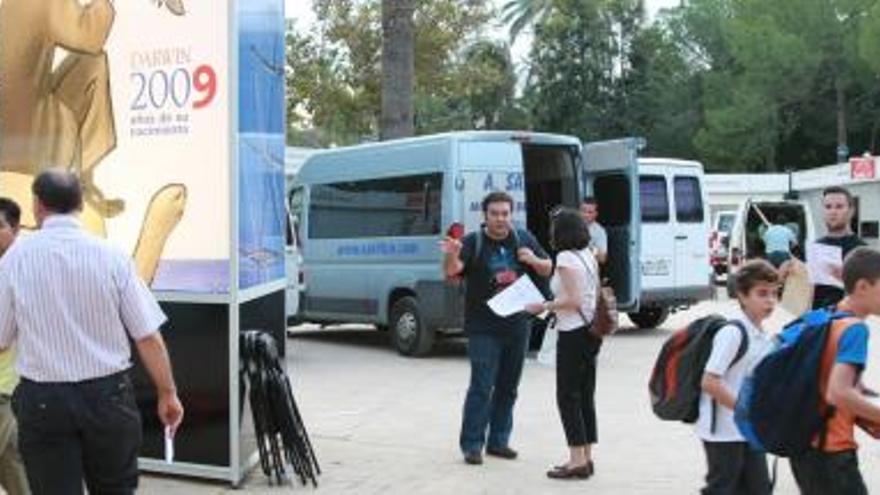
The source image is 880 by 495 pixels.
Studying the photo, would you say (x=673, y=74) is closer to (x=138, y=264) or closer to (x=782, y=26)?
(x=782, y=26)

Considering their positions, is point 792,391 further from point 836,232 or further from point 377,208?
point 377,208

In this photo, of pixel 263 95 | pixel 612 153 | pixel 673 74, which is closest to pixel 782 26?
pixel 673 74

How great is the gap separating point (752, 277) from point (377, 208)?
1011 centimetres

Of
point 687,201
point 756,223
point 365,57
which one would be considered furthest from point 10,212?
point 365,57

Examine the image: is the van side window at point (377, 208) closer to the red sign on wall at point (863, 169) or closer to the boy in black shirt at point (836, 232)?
the boy in black shirt at point (836, 232)

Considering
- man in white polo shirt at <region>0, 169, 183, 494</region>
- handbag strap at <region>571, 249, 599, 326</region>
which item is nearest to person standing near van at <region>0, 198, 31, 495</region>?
man in white polo shirt at <region>0, 169, 183, 494</region>

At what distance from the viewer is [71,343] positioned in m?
4.68

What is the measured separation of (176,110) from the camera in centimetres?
756

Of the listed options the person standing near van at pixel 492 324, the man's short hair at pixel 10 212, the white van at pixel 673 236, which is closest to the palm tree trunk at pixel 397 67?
the white van at pixel 673 236

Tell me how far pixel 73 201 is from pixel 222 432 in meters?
3.06

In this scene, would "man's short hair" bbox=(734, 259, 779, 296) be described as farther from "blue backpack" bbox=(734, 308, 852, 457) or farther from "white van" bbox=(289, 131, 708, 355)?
"white van" bbox=(289, 131, 708, 355)

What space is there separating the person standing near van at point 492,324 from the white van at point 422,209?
16.9 ft

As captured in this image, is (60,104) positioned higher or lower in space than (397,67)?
lower

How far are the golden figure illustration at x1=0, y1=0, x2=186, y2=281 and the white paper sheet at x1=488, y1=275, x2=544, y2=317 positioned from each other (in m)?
2.08
